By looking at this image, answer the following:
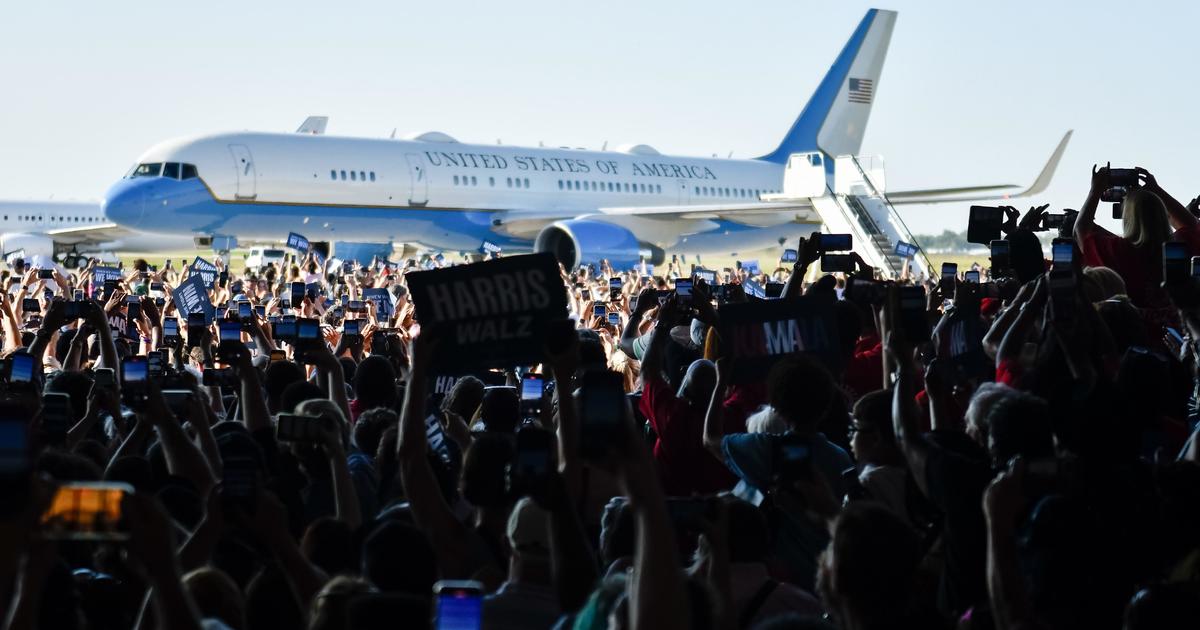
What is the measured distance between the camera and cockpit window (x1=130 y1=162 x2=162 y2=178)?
91.4ft

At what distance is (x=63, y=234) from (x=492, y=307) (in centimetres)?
4467

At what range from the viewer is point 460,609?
225 cm

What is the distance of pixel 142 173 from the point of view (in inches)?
1107

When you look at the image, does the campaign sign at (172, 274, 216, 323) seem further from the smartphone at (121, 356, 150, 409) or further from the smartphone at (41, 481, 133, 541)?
the smartphone at (41, 481, 133, 541)

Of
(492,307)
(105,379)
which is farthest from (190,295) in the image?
(492,307)

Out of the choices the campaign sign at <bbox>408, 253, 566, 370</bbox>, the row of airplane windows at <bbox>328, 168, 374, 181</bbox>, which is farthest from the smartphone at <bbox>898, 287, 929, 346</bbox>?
the row of airplane windows at <bbox>328, 168, 374, 181</bbox>

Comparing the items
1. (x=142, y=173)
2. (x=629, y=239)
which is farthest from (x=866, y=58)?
(x=142, y=173)

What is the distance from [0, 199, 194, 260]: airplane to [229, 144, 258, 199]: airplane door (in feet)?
43.0

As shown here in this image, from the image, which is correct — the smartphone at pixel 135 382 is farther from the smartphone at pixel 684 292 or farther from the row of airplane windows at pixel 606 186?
the row of airplane windows at pixel 606 186

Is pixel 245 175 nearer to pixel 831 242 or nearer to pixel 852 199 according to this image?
pixel 852 199

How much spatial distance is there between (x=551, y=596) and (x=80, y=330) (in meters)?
4.17

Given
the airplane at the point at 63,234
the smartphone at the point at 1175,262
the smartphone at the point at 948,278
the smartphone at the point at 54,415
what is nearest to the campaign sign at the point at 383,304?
the smartphone at the point at 948,278

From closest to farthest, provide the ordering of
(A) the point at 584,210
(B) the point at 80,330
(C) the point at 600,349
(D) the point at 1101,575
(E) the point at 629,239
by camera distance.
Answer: (D) the point at 1101,575
(C) the point at 600,349
(B) the point at 80,330
(E) the point at 629,239
(A) the point at 584,210

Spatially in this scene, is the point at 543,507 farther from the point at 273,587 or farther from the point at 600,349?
the point at 600,349
